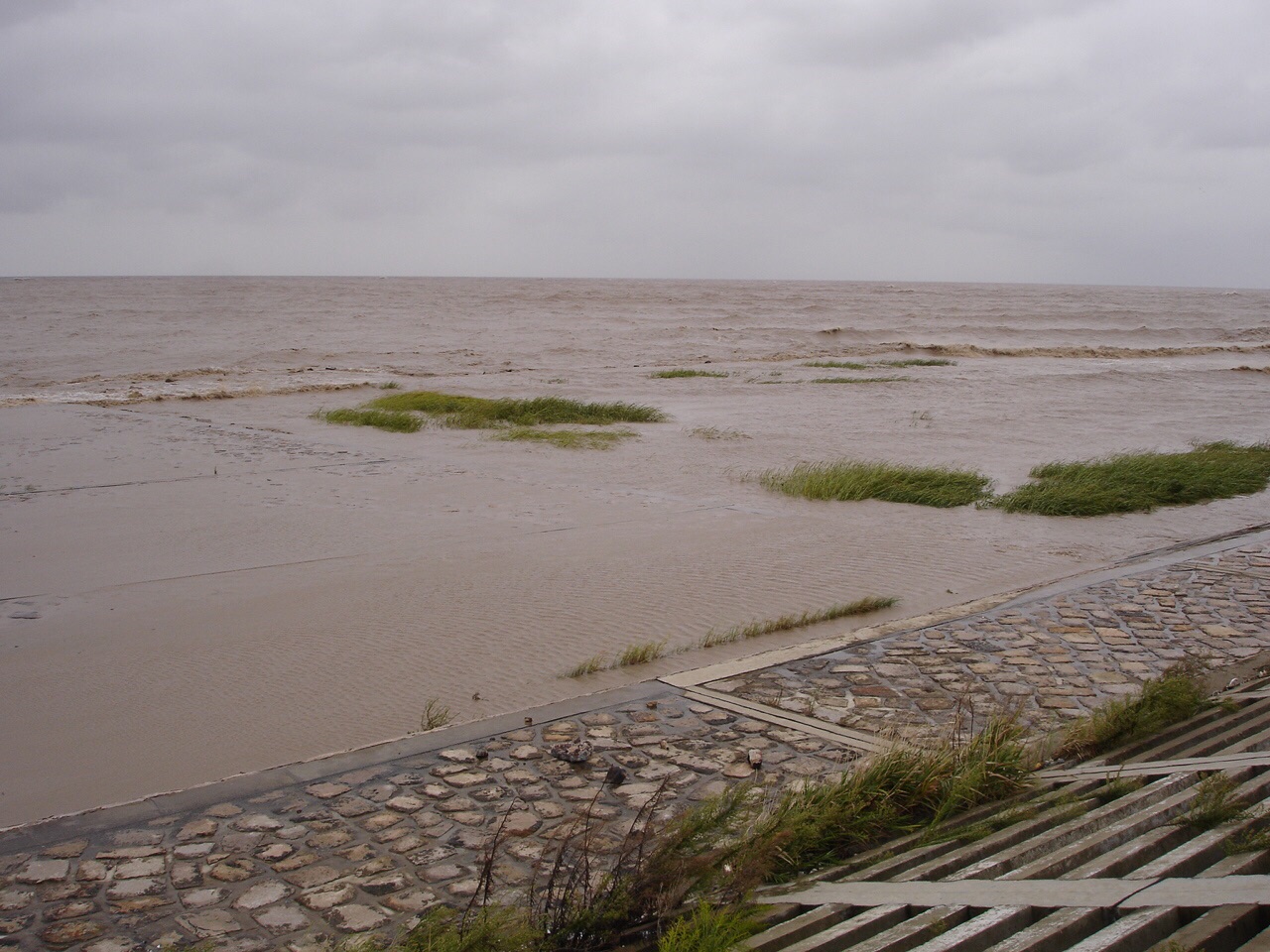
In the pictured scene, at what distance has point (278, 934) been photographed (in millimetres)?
3592

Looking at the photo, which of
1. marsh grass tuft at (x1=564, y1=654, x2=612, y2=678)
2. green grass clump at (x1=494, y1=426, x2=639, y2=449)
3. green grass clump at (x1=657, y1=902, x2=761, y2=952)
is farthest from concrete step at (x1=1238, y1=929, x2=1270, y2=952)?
green grass clump at (x1=494, y1=426, x2=639, y2=449)

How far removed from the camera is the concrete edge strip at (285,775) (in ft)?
14.4

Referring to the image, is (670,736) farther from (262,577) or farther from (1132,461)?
(1132,461)

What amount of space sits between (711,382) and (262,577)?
19818 mm

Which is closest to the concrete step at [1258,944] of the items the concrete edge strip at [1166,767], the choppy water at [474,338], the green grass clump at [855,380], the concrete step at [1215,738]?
the concrete edge strip at [1166,767]

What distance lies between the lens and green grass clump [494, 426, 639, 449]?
16156mm

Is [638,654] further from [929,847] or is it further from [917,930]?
[917,930]

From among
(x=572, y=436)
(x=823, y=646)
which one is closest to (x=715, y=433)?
(x=572, y=436)

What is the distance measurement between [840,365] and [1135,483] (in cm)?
2089

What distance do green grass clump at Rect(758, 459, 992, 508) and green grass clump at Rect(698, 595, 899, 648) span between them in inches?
160

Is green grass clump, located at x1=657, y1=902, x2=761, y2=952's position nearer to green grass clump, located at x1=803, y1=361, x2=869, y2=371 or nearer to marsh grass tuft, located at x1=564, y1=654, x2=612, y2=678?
marsh grass tuft, located at x1=564, y1=654, x2=612, y2=678

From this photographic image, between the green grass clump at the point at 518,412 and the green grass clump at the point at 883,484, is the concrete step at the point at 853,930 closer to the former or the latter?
the green grass clump at the point at 883,484

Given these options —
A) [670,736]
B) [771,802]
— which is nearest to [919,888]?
[771,802]

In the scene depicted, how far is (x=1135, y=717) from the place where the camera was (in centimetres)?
511
